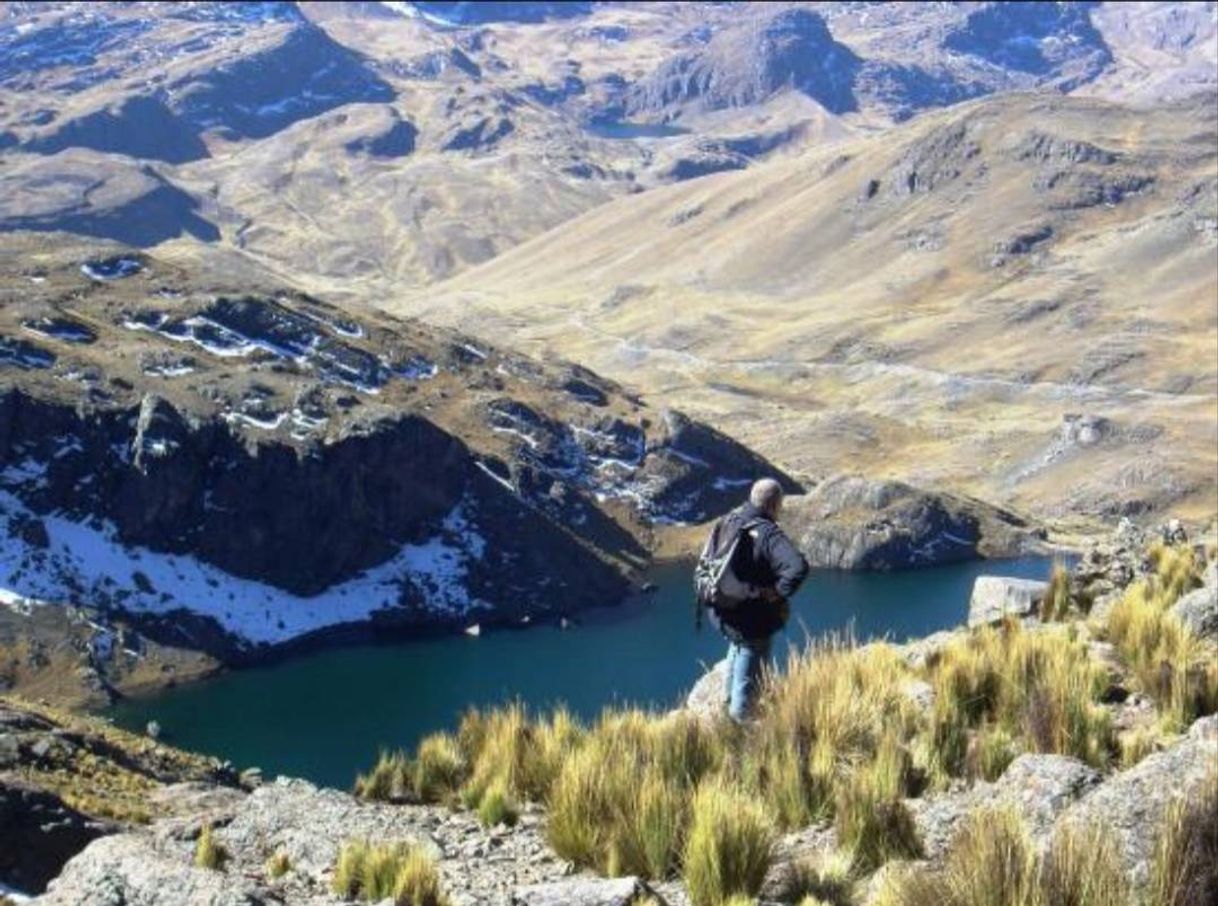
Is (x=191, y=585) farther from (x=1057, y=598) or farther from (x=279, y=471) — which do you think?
(x=1057, y=598)

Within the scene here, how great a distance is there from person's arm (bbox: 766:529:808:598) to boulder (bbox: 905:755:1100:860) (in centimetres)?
292

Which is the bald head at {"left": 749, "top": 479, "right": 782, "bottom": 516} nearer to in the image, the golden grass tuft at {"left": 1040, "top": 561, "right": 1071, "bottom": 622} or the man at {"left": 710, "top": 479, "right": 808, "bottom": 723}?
the man at {"left": 710, "top": 479, "right": 808, "bottom": 723}

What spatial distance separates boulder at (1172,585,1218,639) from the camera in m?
16.1

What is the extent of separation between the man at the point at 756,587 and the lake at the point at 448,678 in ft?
179

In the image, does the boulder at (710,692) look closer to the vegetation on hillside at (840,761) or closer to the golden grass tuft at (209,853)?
the vegetation on hillside at (840,761)

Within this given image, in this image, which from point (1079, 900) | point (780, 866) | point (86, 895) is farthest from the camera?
point (780, 866)

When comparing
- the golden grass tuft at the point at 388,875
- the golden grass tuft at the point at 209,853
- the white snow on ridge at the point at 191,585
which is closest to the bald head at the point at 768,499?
the golden grass tuft at the point at 388,875

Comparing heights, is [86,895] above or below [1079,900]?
below

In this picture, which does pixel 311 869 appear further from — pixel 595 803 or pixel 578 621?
pixel 578 621

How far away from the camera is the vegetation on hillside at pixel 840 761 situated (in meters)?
8.63

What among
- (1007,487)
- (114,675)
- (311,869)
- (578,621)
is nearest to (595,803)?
(311,869)

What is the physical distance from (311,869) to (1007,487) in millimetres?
157561

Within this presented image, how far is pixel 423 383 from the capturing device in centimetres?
15388

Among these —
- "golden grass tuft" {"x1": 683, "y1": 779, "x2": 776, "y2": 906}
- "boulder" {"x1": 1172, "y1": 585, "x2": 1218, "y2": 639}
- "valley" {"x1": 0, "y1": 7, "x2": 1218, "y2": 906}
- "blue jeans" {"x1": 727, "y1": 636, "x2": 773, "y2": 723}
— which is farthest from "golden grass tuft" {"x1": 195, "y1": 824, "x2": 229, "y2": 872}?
"boulder" {"x1": 1172, "y1": 585, "x2": 1218, "y2": 639}
